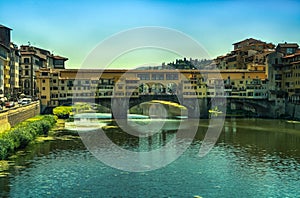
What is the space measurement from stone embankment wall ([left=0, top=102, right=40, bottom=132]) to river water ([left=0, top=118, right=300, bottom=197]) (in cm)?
407

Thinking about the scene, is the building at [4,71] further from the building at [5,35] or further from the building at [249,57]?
the building at [249,57]

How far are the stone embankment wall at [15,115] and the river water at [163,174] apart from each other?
4.07m

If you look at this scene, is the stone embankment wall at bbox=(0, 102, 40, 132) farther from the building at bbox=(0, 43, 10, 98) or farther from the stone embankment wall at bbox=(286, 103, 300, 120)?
the stone embankment wall at bbox=(286, 103, 300, 120)

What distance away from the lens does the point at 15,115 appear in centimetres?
4469

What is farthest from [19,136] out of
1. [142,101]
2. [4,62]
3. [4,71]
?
[142,101]

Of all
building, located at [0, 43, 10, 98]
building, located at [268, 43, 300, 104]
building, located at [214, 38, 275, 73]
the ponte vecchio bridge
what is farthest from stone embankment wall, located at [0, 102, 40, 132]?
building, located at [214, 38, 275, 73]

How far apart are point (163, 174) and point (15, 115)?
23391 millimetres

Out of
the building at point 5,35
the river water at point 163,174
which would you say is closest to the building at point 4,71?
the building at point 5,35

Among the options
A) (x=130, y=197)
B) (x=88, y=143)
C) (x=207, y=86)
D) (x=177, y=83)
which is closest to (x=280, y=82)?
(x=207, y=86)

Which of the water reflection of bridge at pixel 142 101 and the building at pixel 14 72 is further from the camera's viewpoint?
the building at pixel 14 72

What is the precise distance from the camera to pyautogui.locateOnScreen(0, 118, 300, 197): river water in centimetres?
2353

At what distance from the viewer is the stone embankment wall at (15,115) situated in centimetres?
3862

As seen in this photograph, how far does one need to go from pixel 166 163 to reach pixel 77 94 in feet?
133

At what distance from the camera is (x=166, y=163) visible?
3134cm
